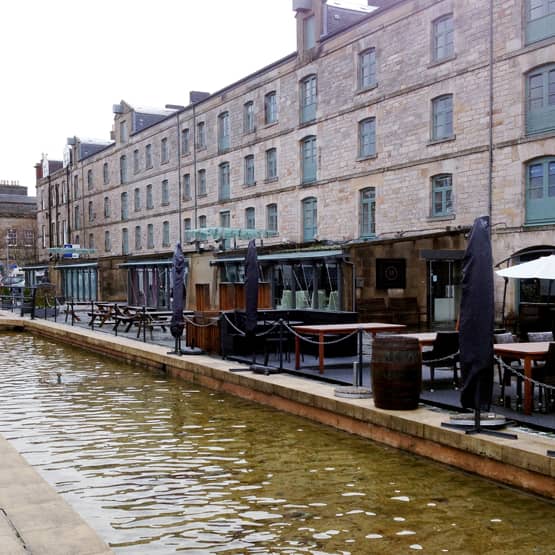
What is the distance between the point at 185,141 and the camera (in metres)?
37.4

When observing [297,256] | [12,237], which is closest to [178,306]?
[297,256]

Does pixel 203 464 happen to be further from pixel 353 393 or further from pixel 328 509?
pixel 353 393

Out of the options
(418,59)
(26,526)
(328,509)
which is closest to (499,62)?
(418,59)

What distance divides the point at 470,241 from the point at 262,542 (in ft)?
12.7

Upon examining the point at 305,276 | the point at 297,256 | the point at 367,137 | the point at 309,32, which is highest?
the point at 309,32

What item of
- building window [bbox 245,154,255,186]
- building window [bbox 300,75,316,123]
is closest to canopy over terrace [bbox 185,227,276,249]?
building window [bbox 245,154,255,186]

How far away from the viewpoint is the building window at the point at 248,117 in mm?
32159

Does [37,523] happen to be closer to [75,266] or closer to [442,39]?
[442,39]

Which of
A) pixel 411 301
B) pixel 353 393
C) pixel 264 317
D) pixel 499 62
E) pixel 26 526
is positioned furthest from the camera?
pixel 411 301

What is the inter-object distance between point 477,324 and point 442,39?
17412 mm

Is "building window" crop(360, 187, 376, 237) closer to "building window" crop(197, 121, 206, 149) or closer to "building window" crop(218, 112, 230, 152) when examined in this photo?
"building window" crop(218, 112, 230, 152)

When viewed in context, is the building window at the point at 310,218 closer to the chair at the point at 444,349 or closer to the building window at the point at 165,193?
the building window at the point at 165,193

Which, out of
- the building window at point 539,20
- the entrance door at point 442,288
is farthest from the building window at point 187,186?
the building window at point 539,20

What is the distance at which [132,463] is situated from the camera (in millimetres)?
7566
